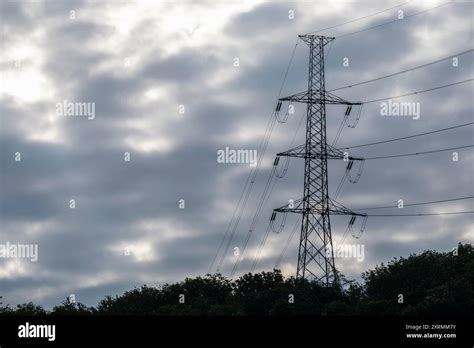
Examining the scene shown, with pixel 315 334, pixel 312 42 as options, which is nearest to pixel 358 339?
pixel 315 334

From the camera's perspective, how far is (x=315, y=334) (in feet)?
197

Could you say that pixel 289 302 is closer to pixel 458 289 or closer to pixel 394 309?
pixel 394 309

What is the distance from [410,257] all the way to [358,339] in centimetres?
13146

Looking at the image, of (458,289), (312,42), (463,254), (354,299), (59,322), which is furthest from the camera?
(463,254)

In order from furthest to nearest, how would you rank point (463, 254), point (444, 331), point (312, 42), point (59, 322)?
point (463, 254) < point (312, 42) < point (444, 331) < point (59, 322)

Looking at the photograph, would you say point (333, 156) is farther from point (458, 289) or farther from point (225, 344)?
point (225, 344)

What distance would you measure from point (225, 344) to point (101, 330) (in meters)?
7.79

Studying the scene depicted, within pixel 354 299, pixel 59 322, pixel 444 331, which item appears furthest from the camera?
pixel 354 299

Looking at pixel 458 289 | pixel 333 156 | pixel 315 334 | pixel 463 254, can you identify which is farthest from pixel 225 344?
pixel 463 254

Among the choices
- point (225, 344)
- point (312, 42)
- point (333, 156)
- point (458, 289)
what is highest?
point (312, 42)

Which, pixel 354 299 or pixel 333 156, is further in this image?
pixel 354 299

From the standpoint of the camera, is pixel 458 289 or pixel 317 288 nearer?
pixel 458 289

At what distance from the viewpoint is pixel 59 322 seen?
192 ft

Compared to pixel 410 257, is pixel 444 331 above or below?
below
